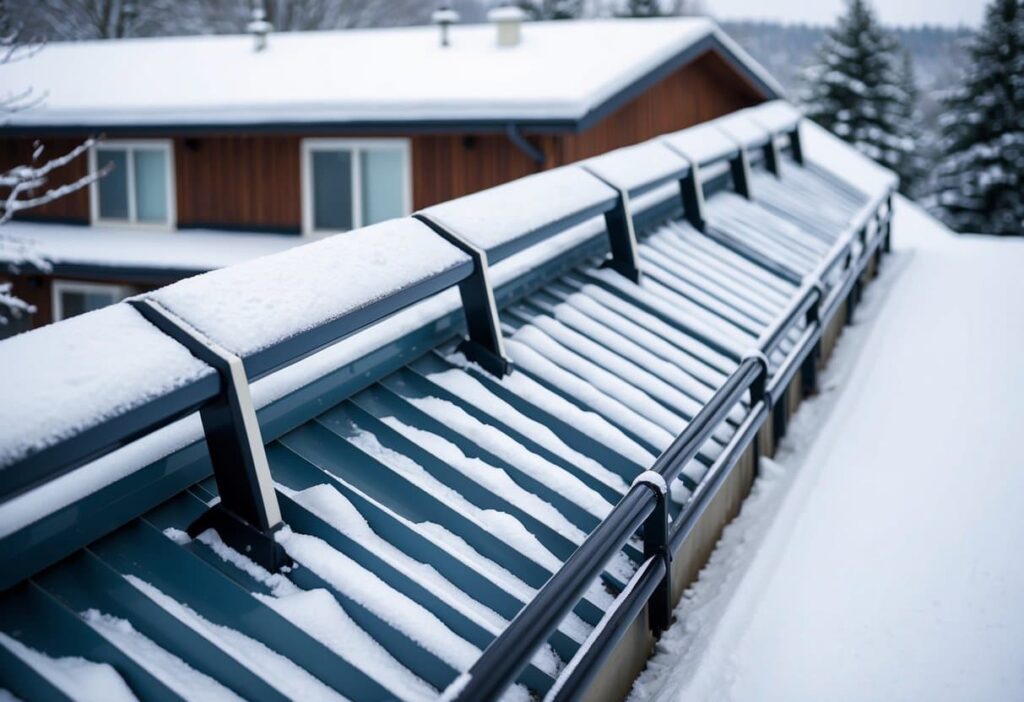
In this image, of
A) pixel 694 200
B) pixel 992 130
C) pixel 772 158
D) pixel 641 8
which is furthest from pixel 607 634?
pixel 641 8

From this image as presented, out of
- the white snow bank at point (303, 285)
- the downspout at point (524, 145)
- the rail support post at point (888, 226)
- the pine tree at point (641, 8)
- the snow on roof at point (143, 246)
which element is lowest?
the pine tree at point (641, 8)

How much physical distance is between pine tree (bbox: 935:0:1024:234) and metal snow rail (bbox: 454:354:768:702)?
108 ft

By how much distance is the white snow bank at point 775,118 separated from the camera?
431 inches

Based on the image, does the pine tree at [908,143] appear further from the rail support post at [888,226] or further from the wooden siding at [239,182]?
the wooden siding at [239,182]

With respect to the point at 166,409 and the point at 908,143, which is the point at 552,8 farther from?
the point at 166,409

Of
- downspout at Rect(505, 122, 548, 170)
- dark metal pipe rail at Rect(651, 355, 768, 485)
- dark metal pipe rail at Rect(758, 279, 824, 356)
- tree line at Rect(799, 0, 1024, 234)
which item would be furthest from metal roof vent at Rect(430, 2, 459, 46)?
tree line at Rect(799, 0, 1024, 234)

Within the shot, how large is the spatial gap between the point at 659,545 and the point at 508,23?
13841mm

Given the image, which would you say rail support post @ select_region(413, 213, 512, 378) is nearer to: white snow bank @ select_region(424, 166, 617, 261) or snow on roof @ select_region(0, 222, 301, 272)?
white snow bank @ select_region(424, 166, 617, 261)

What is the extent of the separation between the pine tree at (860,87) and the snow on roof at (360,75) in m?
20.3

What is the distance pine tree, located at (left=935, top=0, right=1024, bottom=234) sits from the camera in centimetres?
3216

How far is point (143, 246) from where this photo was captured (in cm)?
1400

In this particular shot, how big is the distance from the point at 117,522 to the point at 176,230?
13332 mm

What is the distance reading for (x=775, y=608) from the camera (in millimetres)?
3797

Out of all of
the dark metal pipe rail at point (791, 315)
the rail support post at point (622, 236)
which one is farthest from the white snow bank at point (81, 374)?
the rail support post at point (622, 236)
